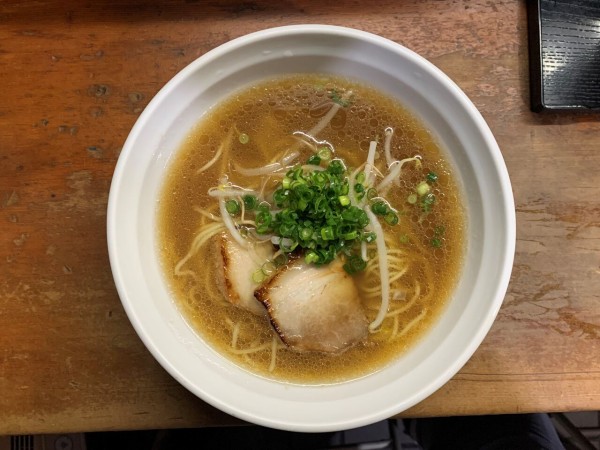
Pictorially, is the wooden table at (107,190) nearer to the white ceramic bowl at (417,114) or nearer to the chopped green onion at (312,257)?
the white ceramic bowl at (417,114)

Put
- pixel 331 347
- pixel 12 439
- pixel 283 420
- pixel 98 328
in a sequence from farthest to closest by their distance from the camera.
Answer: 1. pixel 12 439
2. pixel 98 328
3. pixel 331 347
4. pixel 283 420

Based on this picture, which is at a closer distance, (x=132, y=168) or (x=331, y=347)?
(x=132, y=168)

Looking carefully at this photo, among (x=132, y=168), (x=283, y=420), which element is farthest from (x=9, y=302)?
(x=283, y=420)

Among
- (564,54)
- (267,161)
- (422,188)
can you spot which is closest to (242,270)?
(267,161)

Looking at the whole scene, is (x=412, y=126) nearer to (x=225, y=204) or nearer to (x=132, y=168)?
(x=225, y=204)

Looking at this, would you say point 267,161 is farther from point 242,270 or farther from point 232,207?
point 242,270

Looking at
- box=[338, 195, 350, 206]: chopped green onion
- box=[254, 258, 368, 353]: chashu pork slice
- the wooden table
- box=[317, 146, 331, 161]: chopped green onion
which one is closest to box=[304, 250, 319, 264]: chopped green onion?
box=[254, 258, 368, 353]: chashu pork slice
